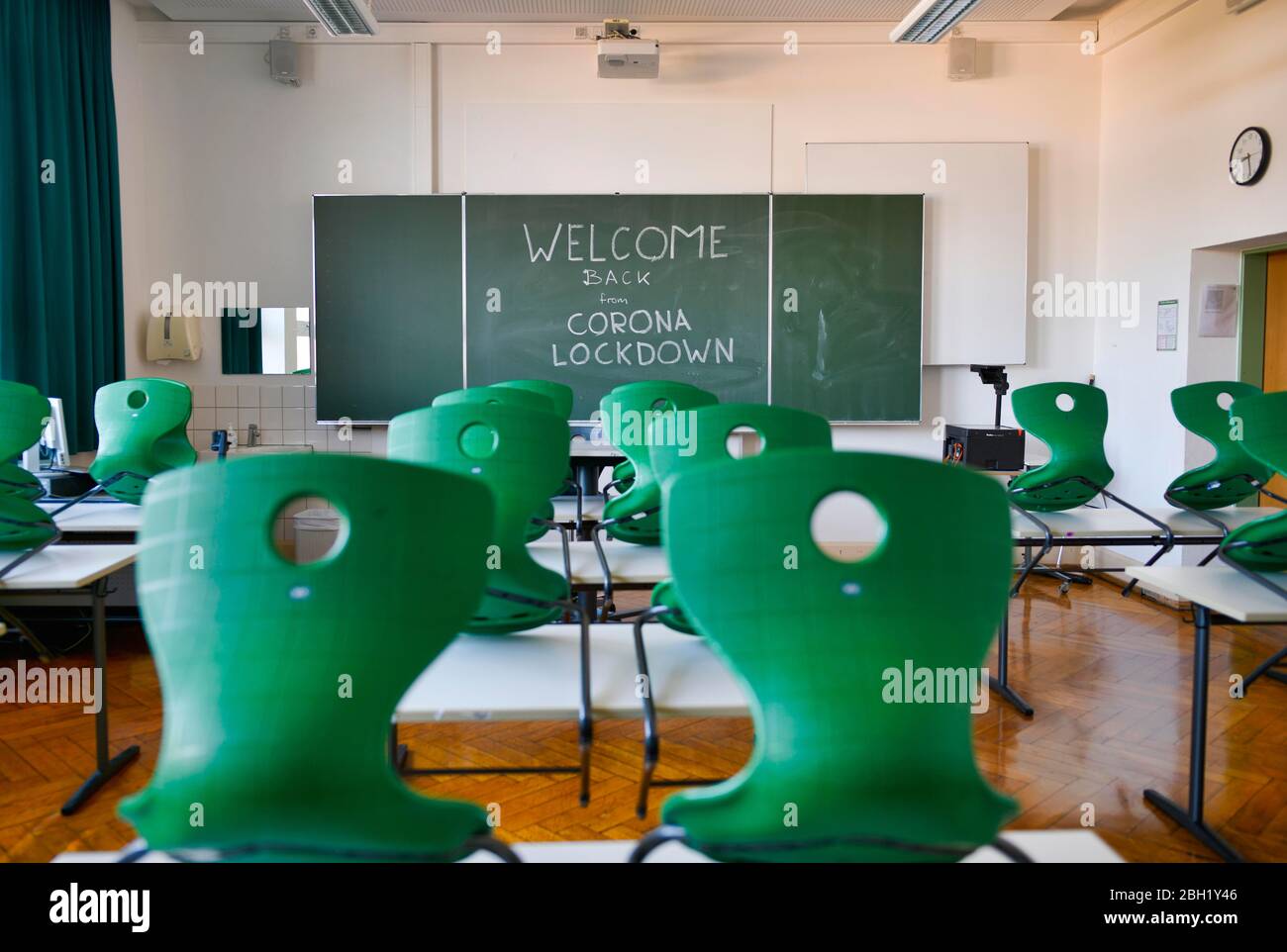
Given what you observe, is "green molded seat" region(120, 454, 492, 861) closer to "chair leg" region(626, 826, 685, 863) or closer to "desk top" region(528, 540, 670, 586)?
"chair leg" region(626, 826, 685, 863)

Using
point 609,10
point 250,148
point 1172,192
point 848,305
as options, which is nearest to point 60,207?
point 250,148

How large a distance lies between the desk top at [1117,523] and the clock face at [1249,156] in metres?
1.73

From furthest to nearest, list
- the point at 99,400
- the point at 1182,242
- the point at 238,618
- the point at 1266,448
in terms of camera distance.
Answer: the point at 1182,242
the point at 99,400
the point at 1266,448
the point at 238,618

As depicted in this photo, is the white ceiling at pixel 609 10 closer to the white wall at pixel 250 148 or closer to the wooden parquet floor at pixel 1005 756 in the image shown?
the white wall at pixel 250 148

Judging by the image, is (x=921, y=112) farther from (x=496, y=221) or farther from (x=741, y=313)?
(x=496, y=221)

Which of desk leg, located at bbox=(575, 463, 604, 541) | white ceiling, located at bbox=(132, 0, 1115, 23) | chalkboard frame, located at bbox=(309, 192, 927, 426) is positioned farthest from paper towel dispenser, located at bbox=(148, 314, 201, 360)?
desk leg, located at bbox=(575, 463, 604, 541)

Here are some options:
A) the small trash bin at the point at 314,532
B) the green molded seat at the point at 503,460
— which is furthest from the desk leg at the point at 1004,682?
the small trash bin at the point at 314,532

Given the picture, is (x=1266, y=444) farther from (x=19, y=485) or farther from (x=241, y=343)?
(x=241, y=343)

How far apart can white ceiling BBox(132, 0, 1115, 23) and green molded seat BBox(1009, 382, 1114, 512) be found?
3072mm

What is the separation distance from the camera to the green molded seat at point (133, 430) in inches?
143

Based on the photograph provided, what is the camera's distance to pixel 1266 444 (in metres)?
2.36

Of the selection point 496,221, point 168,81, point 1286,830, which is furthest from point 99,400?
point 1286,830

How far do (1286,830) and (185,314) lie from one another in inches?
234

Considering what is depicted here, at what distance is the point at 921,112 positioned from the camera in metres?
5.86
